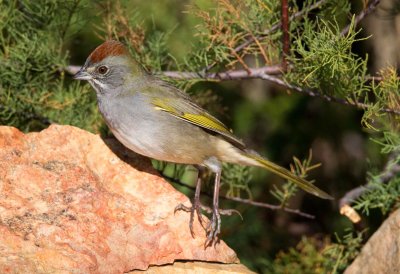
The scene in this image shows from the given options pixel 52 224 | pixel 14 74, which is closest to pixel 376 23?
pixel 14 74

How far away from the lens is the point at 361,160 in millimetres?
6523

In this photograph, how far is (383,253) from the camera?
4320mm

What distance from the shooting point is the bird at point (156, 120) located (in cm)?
435

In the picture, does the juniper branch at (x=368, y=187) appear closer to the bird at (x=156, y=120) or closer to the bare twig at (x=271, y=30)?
the bird at (x=156, y=120)

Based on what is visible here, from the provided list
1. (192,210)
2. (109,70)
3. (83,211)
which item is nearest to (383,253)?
(192,210)

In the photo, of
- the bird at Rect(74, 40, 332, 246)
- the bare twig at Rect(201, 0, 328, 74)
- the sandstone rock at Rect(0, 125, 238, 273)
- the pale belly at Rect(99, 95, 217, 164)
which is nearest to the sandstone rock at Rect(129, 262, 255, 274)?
the sandstone rock at Rect(0, 125, 238, 273)

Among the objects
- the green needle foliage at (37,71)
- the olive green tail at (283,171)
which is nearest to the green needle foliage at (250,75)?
the green needle foliage at (37,71)

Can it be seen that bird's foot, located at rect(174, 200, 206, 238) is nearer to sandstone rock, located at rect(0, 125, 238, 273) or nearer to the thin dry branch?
sandstone rock, located at rect(0, 125, 238, 273)

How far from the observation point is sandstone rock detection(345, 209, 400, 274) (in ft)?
13.8

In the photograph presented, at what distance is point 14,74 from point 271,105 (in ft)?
8.17

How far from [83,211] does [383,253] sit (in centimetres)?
180

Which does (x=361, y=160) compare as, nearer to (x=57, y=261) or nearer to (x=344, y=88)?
(x=344, y=88)

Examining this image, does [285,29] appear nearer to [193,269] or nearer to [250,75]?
[250,75]

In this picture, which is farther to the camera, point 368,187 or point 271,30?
point 368,187
